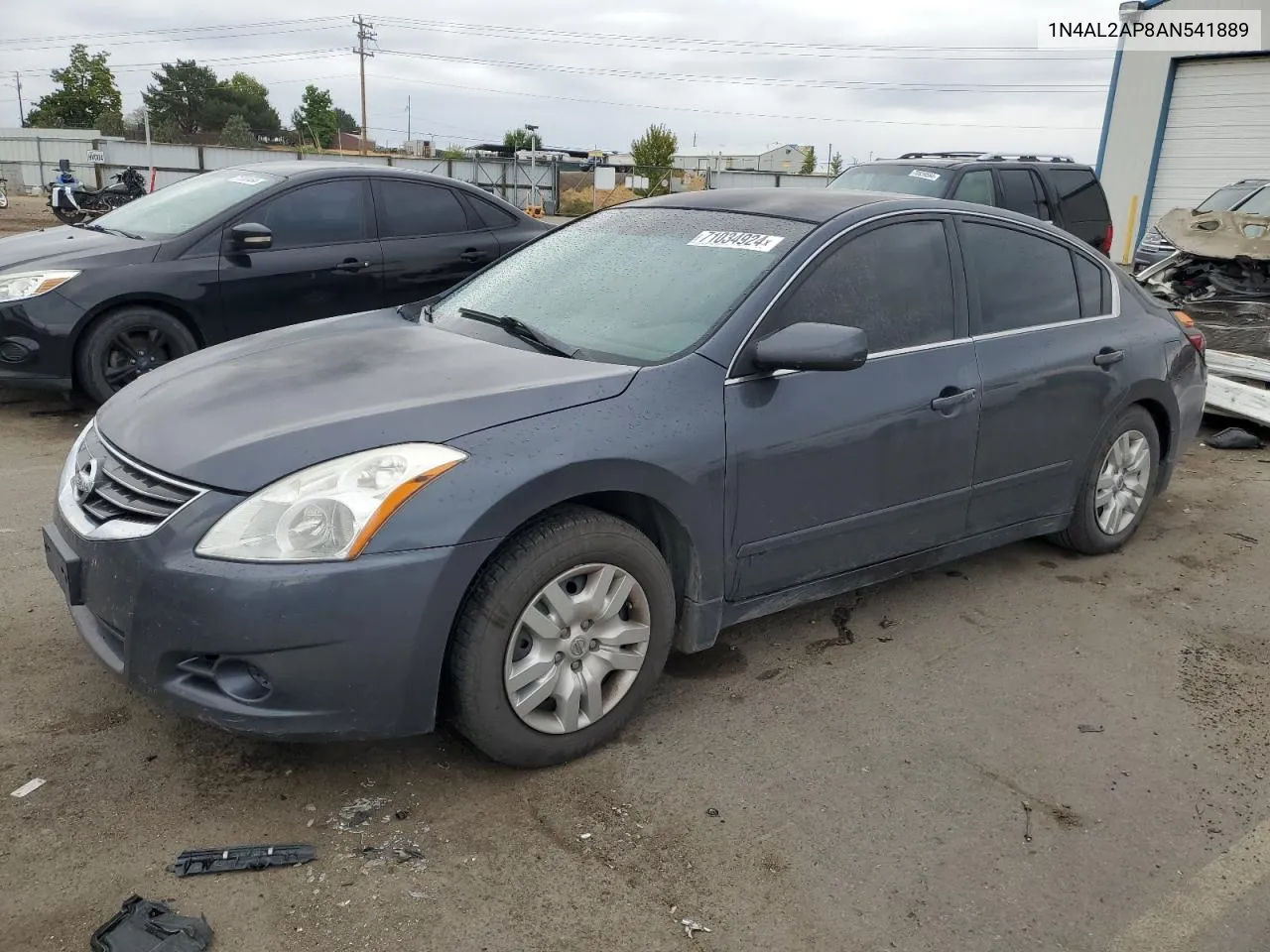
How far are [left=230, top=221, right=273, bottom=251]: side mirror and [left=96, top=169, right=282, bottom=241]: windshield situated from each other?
1.17 feet

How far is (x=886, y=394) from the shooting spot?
359 cm

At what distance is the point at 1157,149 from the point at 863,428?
63.4 feet

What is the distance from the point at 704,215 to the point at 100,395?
4.14 metres

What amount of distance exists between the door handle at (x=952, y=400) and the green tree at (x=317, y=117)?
92291 millimetres

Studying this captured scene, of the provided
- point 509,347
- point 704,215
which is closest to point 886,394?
point 704,215

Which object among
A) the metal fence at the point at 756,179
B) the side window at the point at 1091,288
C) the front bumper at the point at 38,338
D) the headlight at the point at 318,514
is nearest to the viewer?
the headlight at the point at 318,514

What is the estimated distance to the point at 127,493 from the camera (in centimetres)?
276

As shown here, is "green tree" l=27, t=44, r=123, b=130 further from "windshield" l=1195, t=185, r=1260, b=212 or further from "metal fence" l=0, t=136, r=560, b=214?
"windshield" l=1195, t=185, r=1260, b=212

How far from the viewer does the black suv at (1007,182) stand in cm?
941

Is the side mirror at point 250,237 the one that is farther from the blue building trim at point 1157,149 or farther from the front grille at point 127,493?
the blue building trim at point 1157,149

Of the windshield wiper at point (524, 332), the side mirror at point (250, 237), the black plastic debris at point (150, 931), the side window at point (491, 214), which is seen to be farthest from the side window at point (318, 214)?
the black plastic debris at point (150, 931)

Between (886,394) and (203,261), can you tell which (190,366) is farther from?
(203,261)

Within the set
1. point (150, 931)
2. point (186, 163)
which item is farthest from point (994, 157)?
point (186, 163)

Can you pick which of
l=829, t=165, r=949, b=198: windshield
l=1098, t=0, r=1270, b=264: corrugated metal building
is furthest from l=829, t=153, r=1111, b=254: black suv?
l=1098, t=0, r=1270, b=264: corrugated metal building
